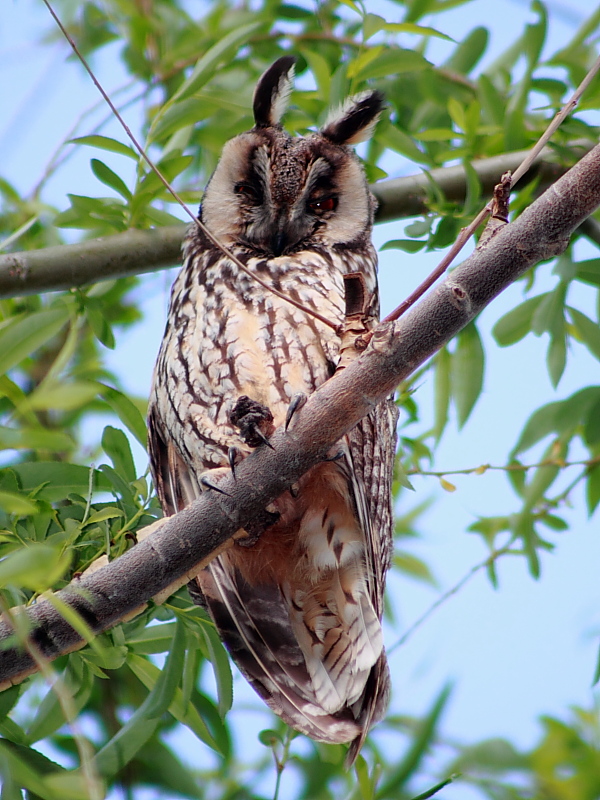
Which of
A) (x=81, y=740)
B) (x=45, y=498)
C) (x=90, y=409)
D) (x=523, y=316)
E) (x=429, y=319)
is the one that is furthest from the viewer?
(x=90, y=409)

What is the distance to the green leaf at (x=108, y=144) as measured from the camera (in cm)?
168

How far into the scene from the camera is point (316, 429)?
116 centimetres

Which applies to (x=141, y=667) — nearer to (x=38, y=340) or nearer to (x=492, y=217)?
(x=38, y=340)

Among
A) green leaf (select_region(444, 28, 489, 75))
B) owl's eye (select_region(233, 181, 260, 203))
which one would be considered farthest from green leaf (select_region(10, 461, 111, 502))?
green leaf (select_region(444, 28, 489, 75))

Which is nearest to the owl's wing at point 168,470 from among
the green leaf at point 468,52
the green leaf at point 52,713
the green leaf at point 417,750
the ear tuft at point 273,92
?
the green leaf at point 52,713

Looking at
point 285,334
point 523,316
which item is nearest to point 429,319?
point 285,334

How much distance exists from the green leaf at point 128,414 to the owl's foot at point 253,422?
41cm

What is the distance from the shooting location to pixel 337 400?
1.16m

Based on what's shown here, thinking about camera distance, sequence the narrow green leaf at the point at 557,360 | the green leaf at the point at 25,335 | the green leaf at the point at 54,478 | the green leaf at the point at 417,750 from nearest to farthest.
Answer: the green leaf at the point at 417,750 → the green leaf at the point at 25,335 → the green leaf at the point at 54,478 → the narrow green leaf at the point at 557,360

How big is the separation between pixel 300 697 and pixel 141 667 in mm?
295

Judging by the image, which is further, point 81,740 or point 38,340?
point 38,340

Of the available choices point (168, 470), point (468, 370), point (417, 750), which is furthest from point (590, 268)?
point (417, 750)

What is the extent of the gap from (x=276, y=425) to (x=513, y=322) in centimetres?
60

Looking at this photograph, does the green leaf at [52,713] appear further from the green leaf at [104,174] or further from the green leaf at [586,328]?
the green leaf at [586,328]
